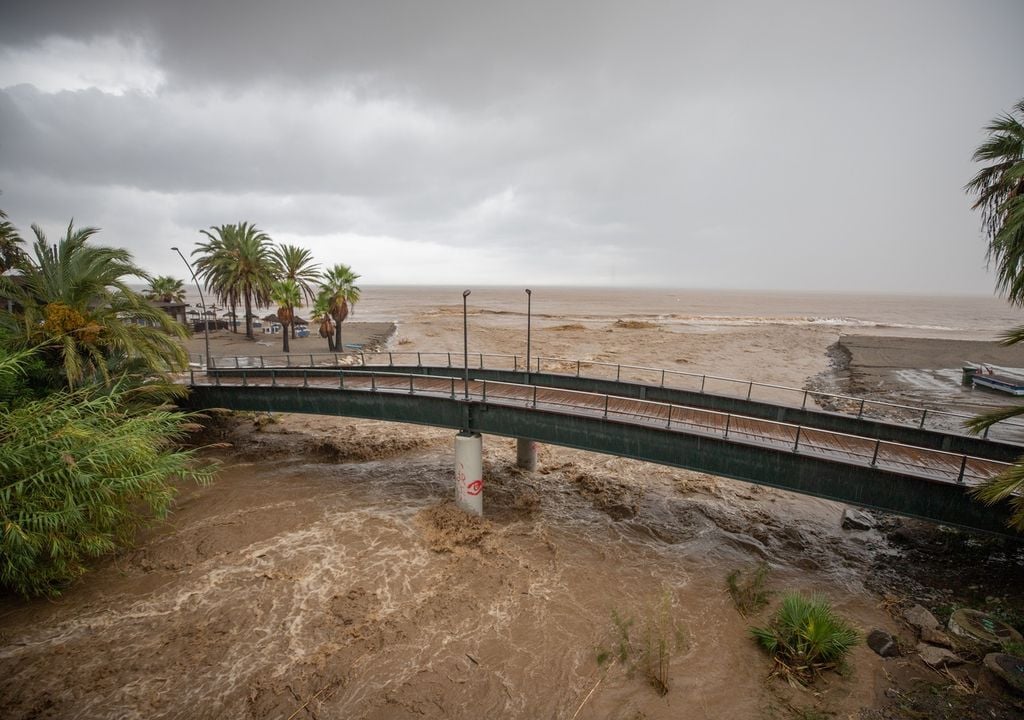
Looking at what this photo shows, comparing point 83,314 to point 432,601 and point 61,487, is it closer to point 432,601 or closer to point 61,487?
point 61,487

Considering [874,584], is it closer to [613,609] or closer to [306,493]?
[613,609]

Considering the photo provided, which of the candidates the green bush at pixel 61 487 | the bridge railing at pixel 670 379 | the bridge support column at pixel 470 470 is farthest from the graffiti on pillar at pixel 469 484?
the green bush at pixel 61 487

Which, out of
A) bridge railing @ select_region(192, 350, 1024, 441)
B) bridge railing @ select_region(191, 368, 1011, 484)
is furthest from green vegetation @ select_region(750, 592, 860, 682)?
bridge railing @ select_region(192, 350, 1024, 441)

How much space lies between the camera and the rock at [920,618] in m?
10.2

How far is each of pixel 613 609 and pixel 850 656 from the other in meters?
5.35

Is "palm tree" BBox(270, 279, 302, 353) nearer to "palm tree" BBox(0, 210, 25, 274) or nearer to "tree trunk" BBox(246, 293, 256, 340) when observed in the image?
"tree trunk" BBox(246, 293, 256, 340)

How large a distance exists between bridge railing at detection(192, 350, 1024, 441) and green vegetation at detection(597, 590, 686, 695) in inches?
361

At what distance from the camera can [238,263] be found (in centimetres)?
4341

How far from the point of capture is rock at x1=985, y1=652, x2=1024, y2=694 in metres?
8.13

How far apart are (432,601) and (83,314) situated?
1591 cm

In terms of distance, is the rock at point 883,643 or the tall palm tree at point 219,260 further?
the tall palm tree at point 219,260

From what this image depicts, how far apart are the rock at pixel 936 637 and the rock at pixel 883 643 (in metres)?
0.69

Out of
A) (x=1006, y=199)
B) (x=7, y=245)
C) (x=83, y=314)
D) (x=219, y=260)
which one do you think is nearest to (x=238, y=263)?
(x=219, y=260)

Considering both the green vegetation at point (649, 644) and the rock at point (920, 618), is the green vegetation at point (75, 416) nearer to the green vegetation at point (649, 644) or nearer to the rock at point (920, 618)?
the green vegetation at point (649, 644)
